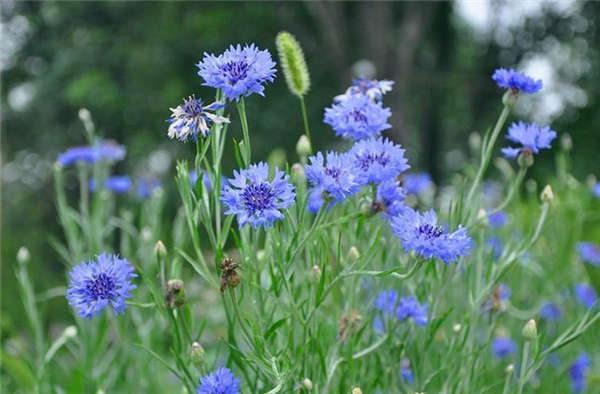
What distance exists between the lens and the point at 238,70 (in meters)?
1.00

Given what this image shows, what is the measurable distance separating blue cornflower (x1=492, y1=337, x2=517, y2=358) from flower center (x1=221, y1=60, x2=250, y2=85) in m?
1.23

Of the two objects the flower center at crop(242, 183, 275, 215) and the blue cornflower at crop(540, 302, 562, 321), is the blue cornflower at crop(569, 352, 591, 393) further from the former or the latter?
the flower center at crop(242, 183, 275, 215)

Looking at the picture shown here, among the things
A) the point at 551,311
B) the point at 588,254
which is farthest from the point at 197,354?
the point at 588,254

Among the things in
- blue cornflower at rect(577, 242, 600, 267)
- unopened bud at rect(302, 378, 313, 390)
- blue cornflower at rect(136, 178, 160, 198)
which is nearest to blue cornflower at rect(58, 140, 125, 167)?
blue cornflower at rect(136, 178, 160, 198)

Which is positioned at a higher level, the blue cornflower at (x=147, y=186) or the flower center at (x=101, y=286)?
the blue cornflower at (x=147, y=186)

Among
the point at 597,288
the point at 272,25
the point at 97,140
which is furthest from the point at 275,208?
the point at 272,25

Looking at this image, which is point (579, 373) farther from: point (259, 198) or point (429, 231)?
point (259, 198)

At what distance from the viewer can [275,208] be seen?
96cm

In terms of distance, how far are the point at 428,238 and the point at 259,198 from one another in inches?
9.5

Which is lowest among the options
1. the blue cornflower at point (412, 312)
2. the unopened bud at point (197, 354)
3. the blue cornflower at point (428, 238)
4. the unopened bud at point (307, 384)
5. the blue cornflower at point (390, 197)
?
the unopened bud at point (307, 384)

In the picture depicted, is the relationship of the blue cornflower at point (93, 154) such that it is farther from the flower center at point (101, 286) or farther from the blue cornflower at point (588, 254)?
the blue cornflower at point (588, 254)

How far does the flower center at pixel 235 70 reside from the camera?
1.00 m

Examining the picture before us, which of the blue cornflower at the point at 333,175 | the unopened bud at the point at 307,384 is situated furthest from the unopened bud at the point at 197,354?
the blue cornflower at the point at 333,175

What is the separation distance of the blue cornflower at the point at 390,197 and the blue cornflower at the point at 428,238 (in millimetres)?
103
